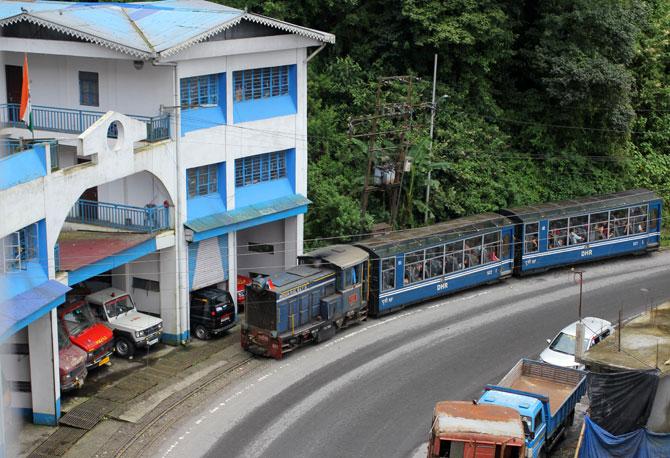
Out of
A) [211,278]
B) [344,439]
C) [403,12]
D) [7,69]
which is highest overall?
[403,12]

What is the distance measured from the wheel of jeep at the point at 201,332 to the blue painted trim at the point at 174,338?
516mm

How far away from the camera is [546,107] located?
49812 mm

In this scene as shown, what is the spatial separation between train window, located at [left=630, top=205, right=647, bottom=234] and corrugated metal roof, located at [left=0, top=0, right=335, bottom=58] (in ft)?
56.2

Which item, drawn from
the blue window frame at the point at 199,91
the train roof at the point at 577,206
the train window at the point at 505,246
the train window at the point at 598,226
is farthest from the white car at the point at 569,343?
the blue window frame at the point at 199,91

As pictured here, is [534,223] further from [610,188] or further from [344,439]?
[344,439]

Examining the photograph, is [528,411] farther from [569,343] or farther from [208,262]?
[208,262]

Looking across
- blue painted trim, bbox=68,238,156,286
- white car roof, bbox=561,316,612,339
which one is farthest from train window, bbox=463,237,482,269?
blue painted trim, bbox=68,238,156,286

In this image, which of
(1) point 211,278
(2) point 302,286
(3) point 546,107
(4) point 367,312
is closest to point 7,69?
(1) point 211,278

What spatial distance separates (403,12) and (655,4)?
68.2 feet

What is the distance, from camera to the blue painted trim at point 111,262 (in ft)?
89.1

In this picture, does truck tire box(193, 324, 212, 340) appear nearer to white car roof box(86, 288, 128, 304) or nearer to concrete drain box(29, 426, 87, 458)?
white car roof box(86, 288, 128, 304)

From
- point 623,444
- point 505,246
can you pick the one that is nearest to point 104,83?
point 505,246

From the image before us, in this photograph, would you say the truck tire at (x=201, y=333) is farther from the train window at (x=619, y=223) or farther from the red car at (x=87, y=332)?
the train window at (x=619, y=223)

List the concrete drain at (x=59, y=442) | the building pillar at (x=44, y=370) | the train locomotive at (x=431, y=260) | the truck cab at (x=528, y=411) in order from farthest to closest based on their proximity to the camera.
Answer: the train locomotive at (x=431, y=260)
the building pillar at (x=44, y=370)
the concrete drain at (x=59, y=442)
the truck cab at (x=528, y=411)
